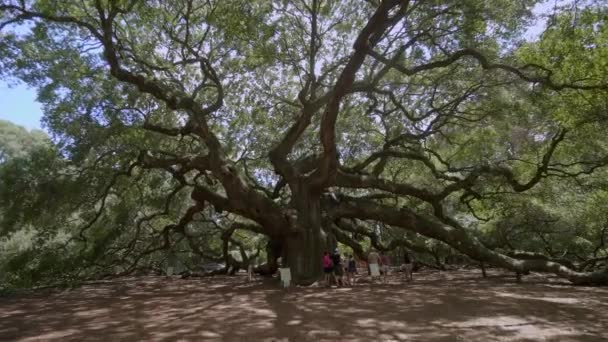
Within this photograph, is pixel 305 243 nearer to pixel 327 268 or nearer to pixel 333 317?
pixel 327 268

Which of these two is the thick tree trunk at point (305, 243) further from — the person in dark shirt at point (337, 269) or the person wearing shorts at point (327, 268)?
the person in dark shirt at point (337, 269)

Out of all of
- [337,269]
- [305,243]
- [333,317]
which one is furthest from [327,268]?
[333,317]

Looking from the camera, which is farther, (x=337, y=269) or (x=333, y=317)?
(x=337, y=269)

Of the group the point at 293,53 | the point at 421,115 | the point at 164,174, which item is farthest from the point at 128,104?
the point at 421,115

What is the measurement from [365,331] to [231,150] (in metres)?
11.5

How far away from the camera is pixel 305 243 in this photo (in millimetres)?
10844

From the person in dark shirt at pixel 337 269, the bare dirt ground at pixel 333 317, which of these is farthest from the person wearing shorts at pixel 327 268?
the bare dirt ground at pixel 333 317

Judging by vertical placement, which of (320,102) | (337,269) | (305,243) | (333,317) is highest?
(320,102)

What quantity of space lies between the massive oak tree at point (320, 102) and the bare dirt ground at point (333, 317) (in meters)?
2.86

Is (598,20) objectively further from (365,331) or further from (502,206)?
(365,331)

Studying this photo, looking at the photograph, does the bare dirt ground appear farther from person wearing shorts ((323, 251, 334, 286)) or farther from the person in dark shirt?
person wearing shorts ((323, 251, 334, 286))

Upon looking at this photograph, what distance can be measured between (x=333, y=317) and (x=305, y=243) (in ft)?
15.8

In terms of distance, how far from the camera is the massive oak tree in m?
9.23

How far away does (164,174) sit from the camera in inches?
622
